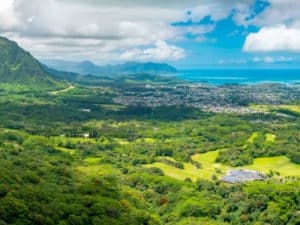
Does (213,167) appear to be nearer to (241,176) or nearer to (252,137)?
(241,176)

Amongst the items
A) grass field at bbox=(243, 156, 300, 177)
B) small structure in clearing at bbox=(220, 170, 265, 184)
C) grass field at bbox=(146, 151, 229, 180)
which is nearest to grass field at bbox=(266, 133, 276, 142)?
grass field at bbox=(243, 156, 300, 177)

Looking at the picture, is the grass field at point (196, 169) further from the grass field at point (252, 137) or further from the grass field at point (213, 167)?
the grass field at point (252, 137)

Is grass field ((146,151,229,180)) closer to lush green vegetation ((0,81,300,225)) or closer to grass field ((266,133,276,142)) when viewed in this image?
lush green vegetation ((0,81,300,225))

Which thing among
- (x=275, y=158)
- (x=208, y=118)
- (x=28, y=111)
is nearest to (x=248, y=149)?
(x=275, y=158)

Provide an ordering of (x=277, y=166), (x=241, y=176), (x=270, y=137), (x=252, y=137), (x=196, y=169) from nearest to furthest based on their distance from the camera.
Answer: (x=241, y=176) → (x=196, y=169) → (x=277, y=166) → (x=270, y=137) → (x=252, y=137)

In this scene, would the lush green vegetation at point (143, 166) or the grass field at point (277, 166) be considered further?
the grass field at point (277, 166)

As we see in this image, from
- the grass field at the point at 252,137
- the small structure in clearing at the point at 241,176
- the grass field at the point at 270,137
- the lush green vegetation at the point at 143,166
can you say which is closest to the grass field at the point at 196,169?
the lush green vegetation at the point at 143,166

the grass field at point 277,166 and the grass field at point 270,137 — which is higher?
the grass field at point 270,137

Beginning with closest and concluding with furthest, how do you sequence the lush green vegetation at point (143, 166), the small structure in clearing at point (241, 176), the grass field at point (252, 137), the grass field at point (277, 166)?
the lush green vegetation at point (143, 166), the small structure in clearing at point (241, 176), the grass field at point (277, 166), the grass field at point (252, 137)

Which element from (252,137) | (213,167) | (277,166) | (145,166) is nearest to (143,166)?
(145,166)

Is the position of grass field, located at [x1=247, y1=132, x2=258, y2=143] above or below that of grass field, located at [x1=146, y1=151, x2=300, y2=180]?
above
